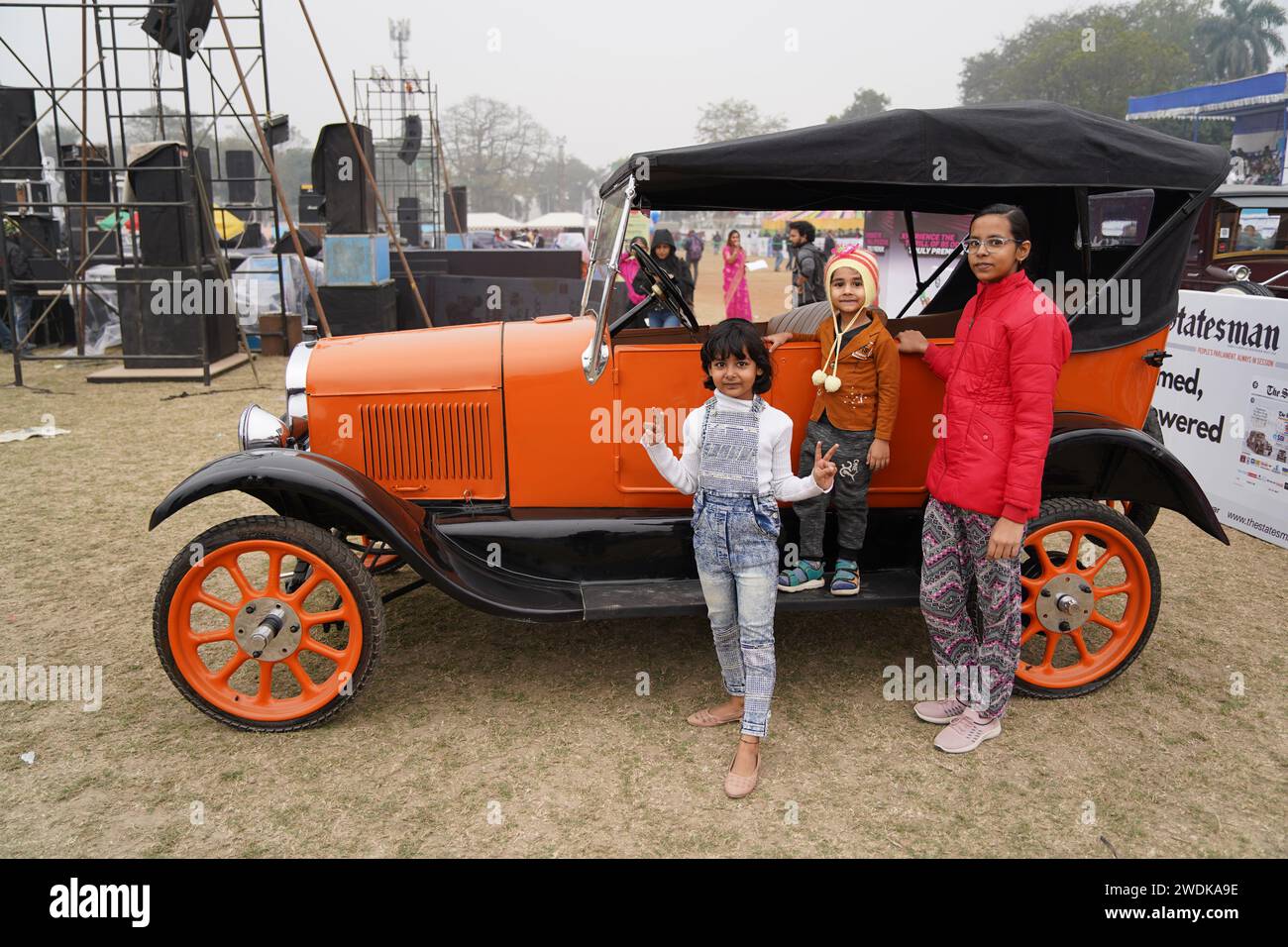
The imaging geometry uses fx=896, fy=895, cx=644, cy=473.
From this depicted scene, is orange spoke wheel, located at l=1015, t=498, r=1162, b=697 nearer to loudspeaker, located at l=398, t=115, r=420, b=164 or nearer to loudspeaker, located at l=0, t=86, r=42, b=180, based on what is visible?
loudspeaker, located at l=0, t=86, r=42, b=180

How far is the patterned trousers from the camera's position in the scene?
Answer: 3141 millimetres

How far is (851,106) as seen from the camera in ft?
230

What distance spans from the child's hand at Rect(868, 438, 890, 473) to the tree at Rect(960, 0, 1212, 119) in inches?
1561

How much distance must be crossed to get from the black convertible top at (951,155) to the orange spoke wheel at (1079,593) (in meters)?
1.23

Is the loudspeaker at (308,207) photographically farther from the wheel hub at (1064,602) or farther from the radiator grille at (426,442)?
the wheel hub at (1064,602)

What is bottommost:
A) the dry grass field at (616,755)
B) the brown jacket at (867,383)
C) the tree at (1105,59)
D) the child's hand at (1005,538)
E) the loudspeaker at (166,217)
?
the dry grass field at (616,755)

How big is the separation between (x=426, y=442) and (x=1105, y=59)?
2044 inches

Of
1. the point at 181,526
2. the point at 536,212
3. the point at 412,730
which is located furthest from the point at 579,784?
the point at 536,212

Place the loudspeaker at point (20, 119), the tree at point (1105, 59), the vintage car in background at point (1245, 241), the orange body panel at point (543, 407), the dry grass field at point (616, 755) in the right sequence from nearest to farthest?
the dry grass field at point (616, 755)
the orange body panel at point (543, 407)
the vintage car in background at point (1245, 241)
the loudspeaker at point (20, 119)
the tree at point (1105, 59)

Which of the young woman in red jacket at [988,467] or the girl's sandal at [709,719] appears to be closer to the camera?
the young woman in red jacket at [988,467]

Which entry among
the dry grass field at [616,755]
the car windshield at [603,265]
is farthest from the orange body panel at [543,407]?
the dry grass field at [616,755]

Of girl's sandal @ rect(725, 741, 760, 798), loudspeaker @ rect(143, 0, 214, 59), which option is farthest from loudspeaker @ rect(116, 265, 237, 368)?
girl's sandal @ rect(725, 741, 760, 798)

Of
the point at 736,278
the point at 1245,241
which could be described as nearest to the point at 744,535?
the point at 736,278

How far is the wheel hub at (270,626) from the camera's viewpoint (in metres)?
3.18
